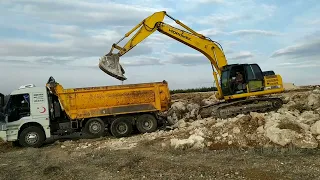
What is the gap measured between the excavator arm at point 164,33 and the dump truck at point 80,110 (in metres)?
0.98

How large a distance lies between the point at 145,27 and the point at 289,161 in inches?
390

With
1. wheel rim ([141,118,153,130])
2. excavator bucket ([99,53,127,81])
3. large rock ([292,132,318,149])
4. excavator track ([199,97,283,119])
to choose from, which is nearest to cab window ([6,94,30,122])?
excavator bucket ([99,53,127,81])

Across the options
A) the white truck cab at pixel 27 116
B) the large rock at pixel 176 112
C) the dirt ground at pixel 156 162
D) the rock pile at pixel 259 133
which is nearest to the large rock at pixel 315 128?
the rock pile at pixel 259 133

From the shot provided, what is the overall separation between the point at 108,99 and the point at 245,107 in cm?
611

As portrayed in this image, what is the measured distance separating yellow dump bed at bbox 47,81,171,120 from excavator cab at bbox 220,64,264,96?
129 inches

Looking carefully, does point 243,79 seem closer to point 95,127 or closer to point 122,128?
point 122,128

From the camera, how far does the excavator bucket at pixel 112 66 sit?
52.2ft

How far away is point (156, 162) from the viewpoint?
10.1 metres

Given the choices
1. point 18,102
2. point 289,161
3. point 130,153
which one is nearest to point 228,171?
point 289,161

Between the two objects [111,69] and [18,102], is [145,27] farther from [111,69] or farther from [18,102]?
[18,102]

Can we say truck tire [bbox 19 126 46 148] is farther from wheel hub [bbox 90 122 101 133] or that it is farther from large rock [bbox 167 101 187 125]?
large rock [bbox 167 101 187 125]

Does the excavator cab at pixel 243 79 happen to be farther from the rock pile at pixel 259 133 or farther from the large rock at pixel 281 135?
the large rock at pixel 281 135

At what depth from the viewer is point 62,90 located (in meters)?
15.5

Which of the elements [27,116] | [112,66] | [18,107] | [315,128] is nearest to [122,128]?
[112,66]
